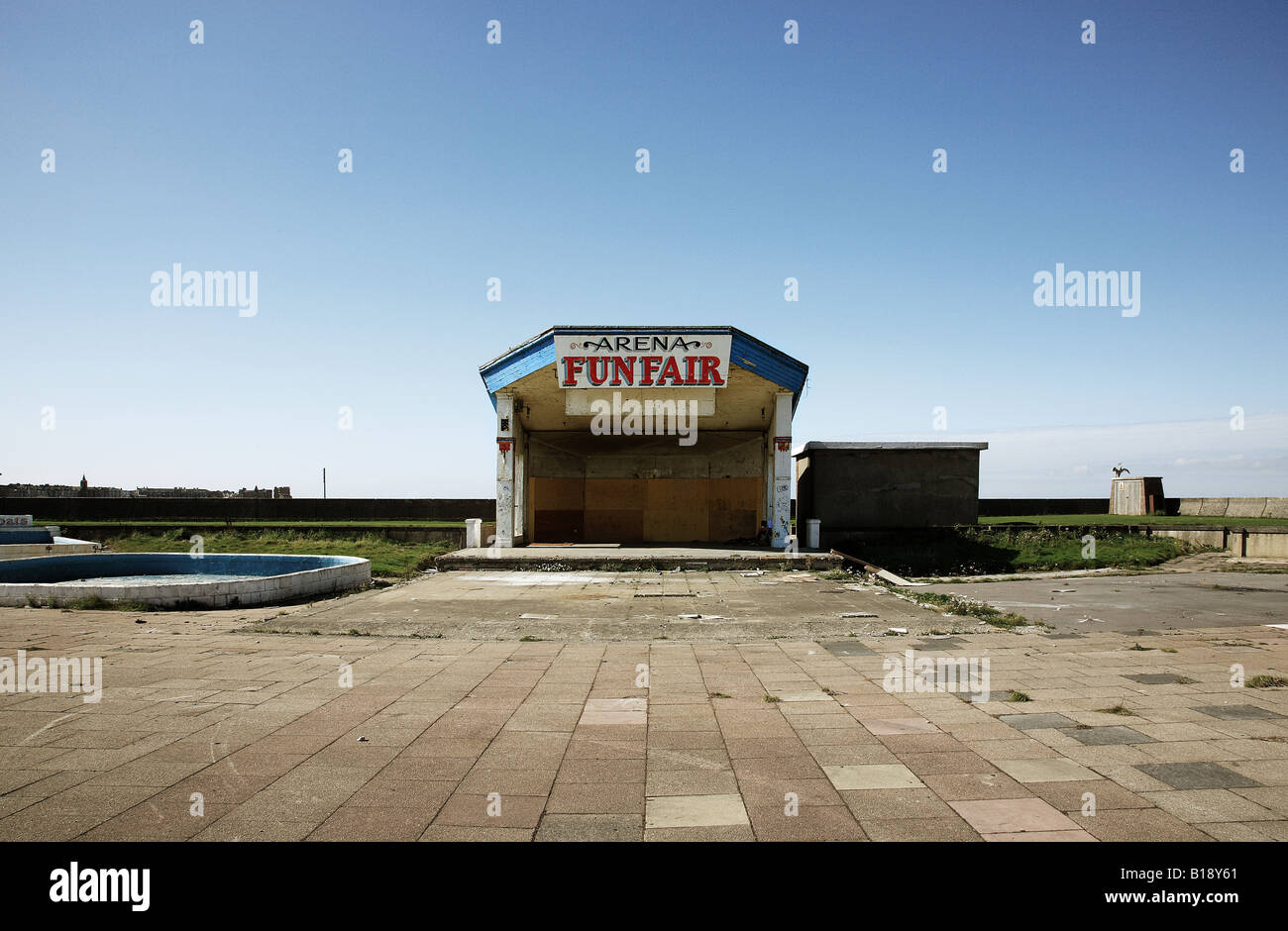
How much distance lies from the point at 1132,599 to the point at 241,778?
48.7 feet

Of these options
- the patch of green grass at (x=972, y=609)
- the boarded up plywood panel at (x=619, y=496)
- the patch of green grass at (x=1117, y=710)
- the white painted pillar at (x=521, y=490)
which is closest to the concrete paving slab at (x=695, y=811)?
the patch of green grass at (x=1117, y=710)

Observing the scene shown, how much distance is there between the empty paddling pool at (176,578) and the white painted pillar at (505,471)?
457cm

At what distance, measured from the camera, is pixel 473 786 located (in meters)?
4.24

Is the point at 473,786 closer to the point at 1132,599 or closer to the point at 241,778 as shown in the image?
the point at 241,778

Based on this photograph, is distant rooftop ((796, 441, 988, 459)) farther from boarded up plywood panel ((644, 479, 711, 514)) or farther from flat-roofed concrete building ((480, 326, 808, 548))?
boarded up plywood panel ((644, 479, 711, 514))

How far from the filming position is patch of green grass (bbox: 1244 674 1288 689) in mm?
6498

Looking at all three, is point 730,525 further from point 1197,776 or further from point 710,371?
point 1197,776

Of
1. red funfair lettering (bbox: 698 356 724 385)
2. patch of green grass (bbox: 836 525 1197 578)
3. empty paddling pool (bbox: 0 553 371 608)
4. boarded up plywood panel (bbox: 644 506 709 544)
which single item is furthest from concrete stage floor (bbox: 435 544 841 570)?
boarded up plywood panel (bbox: 644 506 709 544)

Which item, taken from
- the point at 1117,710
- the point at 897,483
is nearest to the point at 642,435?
the point at 897,483
